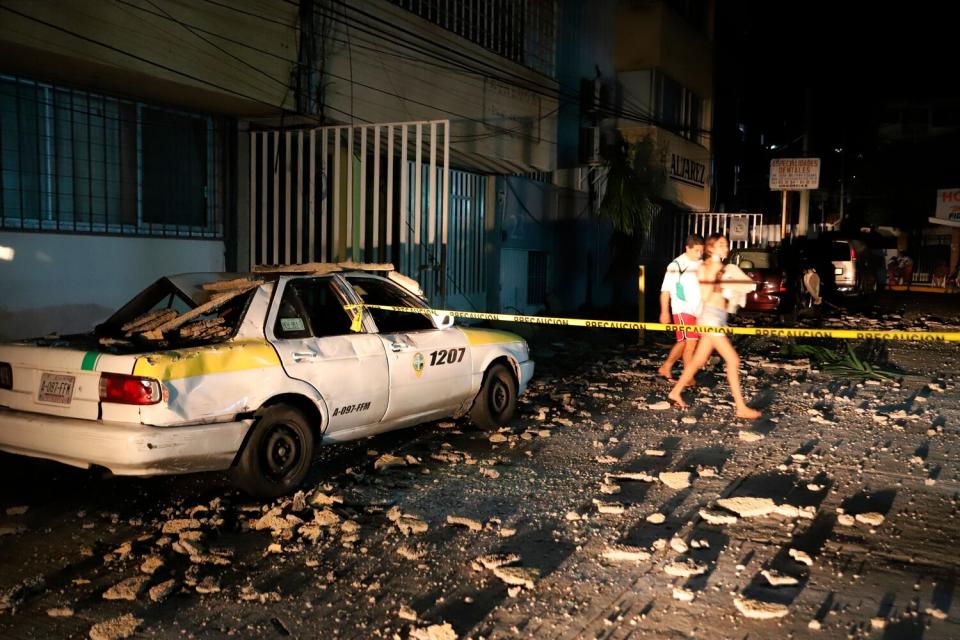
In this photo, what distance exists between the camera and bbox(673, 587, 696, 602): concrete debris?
395 cm

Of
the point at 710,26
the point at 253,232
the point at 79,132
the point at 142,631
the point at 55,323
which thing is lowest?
the point at 142,631

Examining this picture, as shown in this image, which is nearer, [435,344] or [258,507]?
[258,507]

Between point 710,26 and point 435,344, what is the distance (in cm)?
2031

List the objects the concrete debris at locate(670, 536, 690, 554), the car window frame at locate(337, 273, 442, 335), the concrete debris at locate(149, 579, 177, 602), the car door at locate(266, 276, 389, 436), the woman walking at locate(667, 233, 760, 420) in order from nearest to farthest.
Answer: the concrete debris at locate(149, 579, 177, 602) → the concrete debris at locate(670, 536, 690, 554) → the car door at locate(266, 276, 389, 436) → the car window frame at locate(337, 273, 442, 335) → the woman walking at locate(667, 233, 760, 420)

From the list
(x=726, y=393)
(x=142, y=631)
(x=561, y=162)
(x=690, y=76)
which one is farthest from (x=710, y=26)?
(x=142, y=631)

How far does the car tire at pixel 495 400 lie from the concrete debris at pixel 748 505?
2376 millimetres

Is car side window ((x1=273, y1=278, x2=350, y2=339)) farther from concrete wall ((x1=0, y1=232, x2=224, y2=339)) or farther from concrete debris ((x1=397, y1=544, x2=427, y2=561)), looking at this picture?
concrete wall ((x1=0, y1=232, x2=224, y2=339))

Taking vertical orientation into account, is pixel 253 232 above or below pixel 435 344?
above

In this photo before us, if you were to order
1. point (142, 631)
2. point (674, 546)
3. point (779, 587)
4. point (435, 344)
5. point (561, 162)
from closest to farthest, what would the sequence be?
point (142, 631), point (779, 587), point (674, 546), point (435, 344), point (561, 162)

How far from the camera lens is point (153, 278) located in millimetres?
9359

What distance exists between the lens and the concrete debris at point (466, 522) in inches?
193

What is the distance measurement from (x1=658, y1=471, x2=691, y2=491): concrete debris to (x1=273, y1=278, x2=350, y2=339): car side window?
2.40 meters

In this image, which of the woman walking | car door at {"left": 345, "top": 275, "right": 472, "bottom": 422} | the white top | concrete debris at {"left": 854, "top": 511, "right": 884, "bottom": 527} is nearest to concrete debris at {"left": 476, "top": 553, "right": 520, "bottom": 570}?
car door at {"left": 345, "top": 275, "right": 472, "bottom": 422}

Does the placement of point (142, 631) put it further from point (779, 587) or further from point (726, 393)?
point (726, 393)
